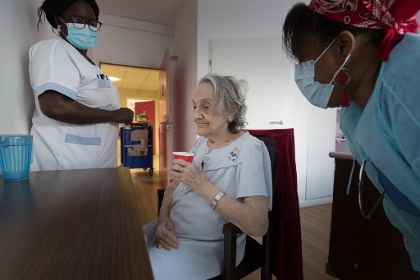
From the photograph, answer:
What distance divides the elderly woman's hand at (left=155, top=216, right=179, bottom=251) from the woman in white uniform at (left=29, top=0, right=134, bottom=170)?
483 mm

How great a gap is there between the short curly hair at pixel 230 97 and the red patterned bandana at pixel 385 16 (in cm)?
52

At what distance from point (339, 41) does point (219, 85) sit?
1.67 feet


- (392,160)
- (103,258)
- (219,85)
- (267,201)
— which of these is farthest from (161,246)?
(392,160)

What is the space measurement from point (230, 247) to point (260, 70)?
2.34 m

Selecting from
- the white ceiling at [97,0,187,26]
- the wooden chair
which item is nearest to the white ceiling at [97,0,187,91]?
the white ceiling at [97,0,187,26]

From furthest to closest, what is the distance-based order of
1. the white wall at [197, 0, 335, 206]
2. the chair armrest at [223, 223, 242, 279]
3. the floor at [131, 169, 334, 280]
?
1. the white wall at [197, 0, 335, 206]
2. the floor at [131, 169, 334, 280]
3. the chair armrest at [223, 223, 242, 279]

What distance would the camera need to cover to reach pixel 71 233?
1.49 feet

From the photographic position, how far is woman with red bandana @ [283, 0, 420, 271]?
448 millimetres

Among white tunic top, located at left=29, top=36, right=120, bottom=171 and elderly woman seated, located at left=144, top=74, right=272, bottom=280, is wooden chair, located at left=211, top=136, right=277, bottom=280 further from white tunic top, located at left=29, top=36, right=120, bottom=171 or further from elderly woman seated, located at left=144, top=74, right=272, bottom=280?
white tunic top, located at left=29, top=36, right=120, bottom=171

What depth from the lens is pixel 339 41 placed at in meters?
0.55

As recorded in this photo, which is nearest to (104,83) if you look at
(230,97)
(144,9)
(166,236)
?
(230,97)

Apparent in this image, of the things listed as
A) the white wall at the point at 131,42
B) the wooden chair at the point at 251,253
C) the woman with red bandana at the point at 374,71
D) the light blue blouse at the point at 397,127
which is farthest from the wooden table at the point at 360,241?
the white wall at the point at 131,42

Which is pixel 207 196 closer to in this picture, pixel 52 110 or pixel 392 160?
pixel 392 160

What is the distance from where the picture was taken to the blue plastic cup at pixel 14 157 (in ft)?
2.70
